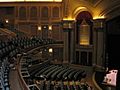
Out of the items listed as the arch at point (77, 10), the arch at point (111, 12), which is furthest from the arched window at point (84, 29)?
the arch at point (111, 12)

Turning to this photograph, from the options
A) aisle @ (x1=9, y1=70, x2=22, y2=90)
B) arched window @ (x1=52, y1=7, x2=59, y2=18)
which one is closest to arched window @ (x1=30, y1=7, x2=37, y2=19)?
arched window @ (x1=52, y1=7, x2=59, y2=18)

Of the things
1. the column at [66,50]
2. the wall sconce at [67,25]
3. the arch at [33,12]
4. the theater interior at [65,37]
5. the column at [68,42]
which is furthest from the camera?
the arch at [33,12]

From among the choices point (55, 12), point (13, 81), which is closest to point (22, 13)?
point (55, 12)

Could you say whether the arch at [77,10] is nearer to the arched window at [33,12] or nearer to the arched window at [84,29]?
the arched window at [84,29]

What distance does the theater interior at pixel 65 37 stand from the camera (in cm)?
1584

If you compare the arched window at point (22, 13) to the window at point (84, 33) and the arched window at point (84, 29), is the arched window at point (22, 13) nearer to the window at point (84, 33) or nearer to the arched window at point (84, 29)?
the arched window at point (84, 29)

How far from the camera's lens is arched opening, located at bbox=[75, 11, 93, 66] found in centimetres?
2042

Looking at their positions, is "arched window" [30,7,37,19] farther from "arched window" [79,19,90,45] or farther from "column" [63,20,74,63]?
"arched window" [79,19,90,45]

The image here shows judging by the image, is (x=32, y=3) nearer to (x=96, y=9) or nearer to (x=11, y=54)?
(x=96, y=9)

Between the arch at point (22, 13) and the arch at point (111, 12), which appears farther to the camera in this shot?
the arch at point (22, 13)

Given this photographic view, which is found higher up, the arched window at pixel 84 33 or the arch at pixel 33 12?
the arch at pixel 33 12

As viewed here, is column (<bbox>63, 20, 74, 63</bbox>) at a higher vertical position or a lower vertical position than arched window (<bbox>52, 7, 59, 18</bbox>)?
lower

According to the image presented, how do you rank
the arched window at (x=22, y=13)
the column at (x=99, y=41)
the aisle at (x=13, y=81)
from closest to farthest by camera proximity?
the aisle at (x=13, y=81) < the column at (x=99, y=41) < the arched window at (x=22, y=13)

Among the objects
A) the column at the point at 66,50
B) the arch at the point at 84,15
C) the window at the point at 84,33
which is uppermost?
the arch at the point at 84,15
